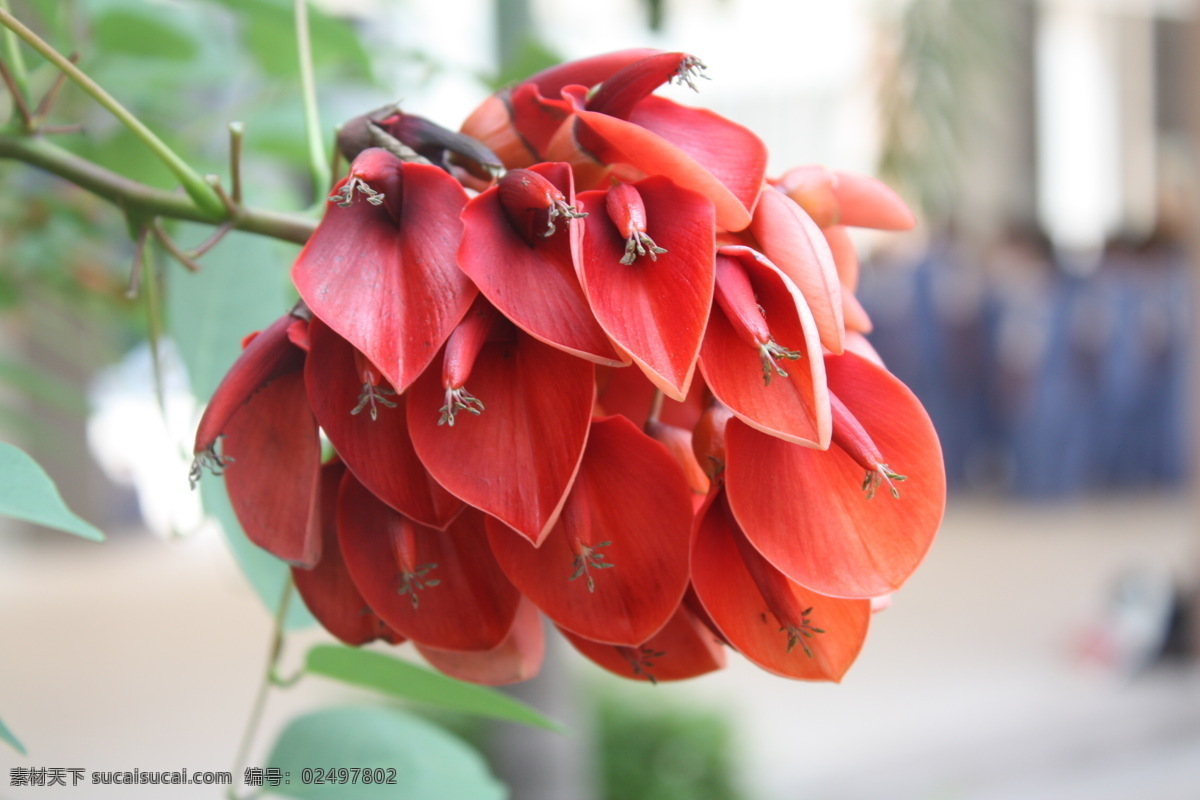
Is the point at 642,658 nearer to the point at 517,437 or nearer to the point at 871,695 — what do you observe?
the point at 517,437

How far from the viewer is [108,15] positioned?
0.59 m

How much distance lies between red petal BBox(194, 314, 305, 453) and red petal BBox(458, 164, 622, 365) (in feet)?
0.16

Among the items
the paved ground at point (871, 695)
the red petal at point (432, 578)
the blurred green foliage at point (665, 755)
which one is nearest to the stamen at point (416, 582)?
the red petal at point (432, 578)

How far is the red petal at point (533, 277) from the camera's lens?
20 cm

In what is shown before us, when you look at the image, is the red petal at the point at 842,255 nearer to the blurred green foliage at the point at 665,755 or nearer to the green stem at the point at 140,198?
the green stem at the point at 140,198

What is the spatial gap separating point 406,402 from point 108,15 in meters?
0.48

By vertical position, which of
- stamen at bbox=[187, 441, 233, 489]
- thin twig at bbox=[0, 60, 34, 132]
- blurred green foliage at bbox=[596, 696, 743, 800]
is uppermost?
thin twig at bbox=[0, 60, 34, 132]

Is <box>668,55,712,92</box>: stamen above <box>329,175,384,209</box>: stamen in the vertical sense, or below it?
above

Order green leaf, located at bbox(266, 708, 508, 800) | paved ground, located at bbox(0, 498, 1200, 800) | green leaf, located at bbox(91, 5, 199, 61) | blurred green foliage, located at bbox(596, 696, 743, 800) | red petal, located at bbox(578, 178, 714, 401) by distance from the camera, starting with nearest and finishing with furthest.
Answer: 1. red petal, located at bbox(578, 178, 714, 401)
2. green leaf, located at bbox(266, 708, 508, 800)
3. green leaf, located at bbox(91, 5, 199, 61)
4. blurred green foliage, located at bbox(596, 696, 743, 800)
5. paved ground, located at bbox(0, 498, 1200, 800)

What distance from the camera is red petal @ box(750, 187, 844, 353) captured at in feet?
0.72

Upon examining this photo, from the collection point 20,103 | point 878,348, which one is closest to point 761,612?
point 20,103

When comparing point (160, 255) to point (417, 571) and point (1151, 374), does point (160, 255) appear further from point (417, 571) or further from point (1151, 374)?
point (1151, 374)

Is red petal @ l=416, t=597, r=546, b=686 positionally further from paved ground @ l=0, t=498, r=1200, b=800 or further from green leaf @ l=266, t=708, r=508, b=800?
paved ground @ l=0, t=498, r=1200, b=800

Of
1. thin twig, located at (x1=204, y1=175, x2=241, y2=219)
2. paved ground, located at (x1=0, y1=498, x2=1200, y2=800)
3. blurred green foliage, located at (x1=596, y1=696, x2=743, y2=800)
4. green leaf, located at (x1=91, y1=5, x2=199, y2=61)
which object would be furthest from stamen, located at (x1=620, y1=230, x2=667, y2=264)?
blurred green foliage, located at (x1=596, y1=696, x2=743, y2=800)
